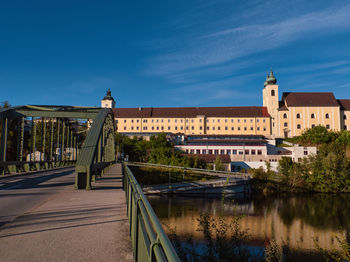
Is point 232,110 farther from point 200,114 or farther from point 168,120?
point 168,120

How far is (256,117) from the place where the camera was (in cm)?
8625

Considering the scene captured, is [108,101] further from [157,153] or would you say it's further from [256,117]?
[157,153]

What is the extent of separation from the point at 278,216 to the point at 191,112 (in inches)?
2670

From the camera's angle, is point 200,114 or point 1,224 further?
point 200,114

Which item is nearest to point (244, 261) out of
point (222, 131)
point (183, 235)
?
point (183, 235)

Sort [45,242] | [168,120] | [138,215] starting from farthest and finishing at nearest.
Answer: [168,120] < [45,242] < [138,215]

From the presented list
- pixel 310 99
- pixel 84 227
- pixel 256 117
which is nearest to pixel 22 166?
pixel 84 227

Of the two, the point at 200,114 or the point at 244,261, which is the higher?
the point at 200,114

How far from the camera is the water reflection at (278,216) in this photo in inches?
696

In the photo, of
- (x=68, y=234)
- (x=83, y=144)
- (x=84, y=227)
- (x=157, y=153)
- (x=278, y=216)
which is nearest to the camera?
(x=68, y=234)

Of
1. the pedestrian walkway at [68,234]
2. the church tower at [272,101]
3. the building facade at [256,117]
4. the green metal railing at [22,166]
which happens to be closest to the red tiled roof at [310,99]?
the building facade at [256,117]

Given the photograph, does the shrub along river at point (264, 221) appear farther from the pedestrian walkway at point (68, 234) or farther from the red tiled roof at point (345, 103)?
the red tiled roof at point (345, 103)

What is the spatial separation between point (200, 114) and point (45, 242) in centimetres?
8695

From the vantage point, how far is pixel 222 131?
286 ft
